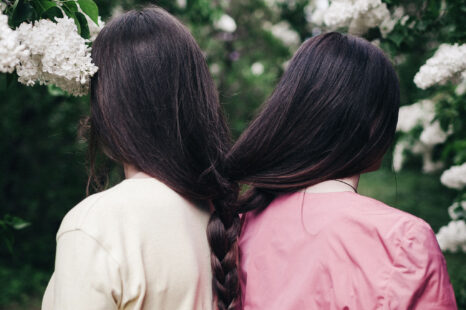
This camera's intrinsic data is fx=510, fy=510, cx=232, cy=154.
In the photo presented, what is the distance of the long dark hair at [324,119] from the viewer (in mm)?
1559

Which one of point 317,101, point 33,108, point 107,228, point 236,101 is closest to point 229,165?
point 317,101

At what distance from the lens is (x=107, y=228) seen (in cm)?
134

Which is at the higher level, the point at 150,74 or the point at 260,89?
the point at 150,74

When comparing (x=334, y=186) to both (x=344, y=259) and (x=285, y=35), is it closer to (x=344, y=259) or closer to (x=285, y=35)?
(x=344, y=259)

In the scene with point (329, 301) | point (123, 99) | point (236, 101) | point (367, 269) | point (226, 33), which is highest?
point (123, 99)

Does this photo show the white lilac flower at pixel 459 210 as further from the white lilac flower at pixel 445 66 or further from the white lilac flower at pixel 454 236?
the white lilac flower at pixel 445 66

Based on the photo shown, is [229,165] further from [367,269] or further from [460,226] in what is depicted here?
[460,226]

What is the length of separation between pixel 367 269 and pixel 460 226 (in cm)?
223

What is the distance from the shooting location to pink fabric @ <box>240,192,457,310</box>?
52.2 inches

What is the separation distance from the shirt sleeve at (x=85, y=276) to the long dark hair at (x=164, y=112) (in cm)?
29

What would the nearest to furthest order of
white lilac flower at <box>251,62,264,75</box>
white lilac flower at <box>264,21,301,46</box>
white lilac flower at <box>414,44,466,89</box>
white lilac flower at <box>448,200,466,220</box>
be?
white lilac flower at <box>414,44,466,89</box> < white lilac flower at <box>448,200,466,220</box> < white lilac flower at <box>264,21,301,46</box> < white lilac flower at <box>251,62,264,75</box>

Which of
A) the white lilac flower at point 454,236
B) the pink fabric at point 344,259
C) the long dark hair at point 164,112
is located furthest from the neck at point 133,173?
the white lilac flower at point 454,236

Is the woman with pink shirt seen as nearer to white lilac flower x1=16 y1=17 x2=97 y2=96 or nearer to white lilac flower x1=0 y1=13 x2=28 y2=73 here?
white lilac flower x1=16 y1=17 x2=97 y2=96

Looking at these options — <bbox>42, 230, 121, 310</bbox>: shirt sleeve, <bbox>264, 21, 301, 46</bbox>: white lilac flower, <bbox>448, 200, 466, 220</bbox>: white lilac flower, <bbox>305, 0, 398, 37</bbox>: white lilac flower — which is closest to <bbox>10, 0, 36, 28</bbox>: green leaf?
<bbox>42, 230, 121, 310</bbox>: shirt sleeve
